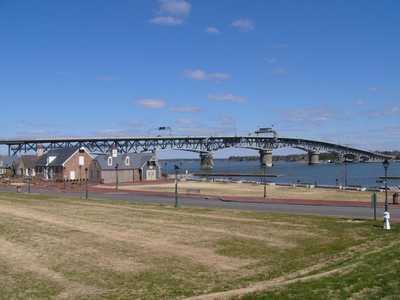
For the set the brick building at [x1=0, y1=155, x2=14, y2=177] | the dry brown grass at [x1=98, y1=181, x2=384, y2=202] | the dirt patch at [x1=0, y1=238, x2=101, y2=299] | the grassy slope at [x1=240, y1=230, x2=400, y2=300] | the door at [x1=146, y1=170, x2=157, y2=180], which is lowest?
the dry brown grass at [x1=98, y1=181, x2=384, y2=202]

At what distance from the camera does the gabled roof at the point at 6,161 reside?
13615 cm

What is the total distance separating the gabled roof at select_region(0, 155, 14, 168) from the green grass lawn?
369ft

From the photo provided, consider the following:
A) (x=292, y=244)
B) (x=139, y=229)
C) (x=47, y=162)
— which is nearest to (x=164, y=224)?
(x=139, y=229)

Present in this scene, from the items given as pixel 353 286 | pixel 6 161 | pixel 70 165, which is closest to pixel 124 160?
pixel 70 165

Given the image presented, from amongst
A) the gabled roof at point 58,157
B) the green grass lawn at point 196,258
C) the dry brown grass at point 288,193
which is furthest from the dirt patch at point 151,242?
the gabled roof at point 58,157

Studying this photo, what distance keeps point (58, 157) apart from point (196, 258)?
92.6 m

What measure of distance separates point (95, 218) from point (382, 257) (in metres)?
17.9

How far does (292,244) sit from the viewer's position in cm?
2100

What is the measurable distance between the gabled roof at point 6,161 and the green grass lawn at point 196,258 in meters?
113

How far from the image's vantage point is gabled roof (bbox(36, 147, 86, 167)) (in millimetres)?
102875

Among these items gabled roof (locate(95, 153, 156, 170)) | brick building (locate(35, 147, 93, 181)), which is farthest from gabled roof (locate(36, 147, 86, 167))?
gabled roof (locate(95, 153, 156, 170))

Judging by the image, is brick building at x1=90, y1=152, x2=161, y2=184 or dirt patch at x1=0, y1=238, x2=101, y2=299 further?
brick building at x1=90, y1=152, x2=161, y2=184

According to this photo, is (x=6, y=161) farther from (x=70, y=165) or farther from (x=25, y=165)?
(x=70, y=165)

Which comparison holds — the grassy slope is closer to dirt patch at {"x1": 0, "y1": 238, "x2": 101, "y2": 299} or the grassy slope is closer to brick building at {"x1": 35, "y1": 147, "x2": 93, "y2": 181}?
dirt patch at {"x1": 0, "y1": 238, "x2": 101, "y2": 299}
